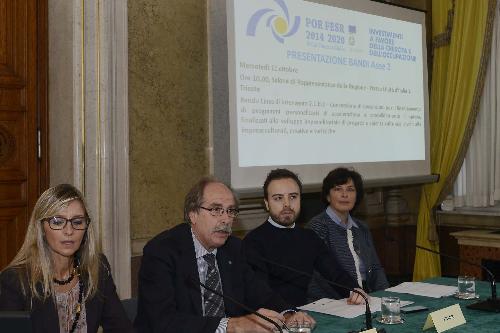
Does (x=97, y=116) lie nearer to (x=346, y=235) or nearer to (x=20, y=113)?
(x=20, y=113)

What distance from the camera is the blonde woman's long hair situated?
1.81m

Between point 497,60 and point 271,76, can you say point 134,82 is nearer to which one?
point 271,76

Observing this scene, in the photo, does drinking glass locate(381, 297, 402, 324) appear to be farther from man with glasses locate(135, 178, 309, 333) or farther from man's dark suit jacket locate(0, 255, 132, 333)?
man's dark suit jacket locate(0, 255, 132, 333)

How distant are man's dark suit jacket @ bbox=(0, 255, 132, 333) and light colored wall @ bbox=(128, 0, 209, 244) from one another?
5.03ft

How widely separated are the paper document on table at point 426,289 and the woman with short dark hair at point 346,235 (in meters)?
0.37

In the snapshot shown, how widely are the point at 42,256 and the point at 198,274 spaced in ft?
1.75

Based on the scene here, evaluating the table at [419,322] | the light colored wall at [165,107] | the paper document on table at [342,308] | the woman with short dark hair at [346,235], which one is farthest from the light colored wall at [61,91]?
the table at [419,322]

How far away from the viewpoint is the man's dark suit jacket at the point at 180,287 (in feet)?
6.35

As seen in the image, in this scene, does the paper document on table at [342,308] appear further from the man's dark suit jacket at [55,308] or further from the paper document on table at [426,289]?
the man's dark suit jacket at [55,308]

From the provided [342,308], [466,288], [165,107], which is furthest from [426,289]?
[165,107]

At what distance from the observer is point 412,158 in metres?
5.02

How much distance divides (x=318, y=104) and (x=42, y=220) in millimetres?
2764

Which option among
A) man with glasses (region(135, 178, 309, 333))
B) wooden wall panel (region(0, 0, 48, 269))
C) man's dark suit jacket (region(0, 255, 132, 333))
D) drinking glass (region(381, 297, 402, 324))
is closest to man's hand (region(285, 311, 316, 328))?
man with glasses (region(135, 178, 309, 333))

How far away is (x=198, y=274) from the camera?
2113mm
